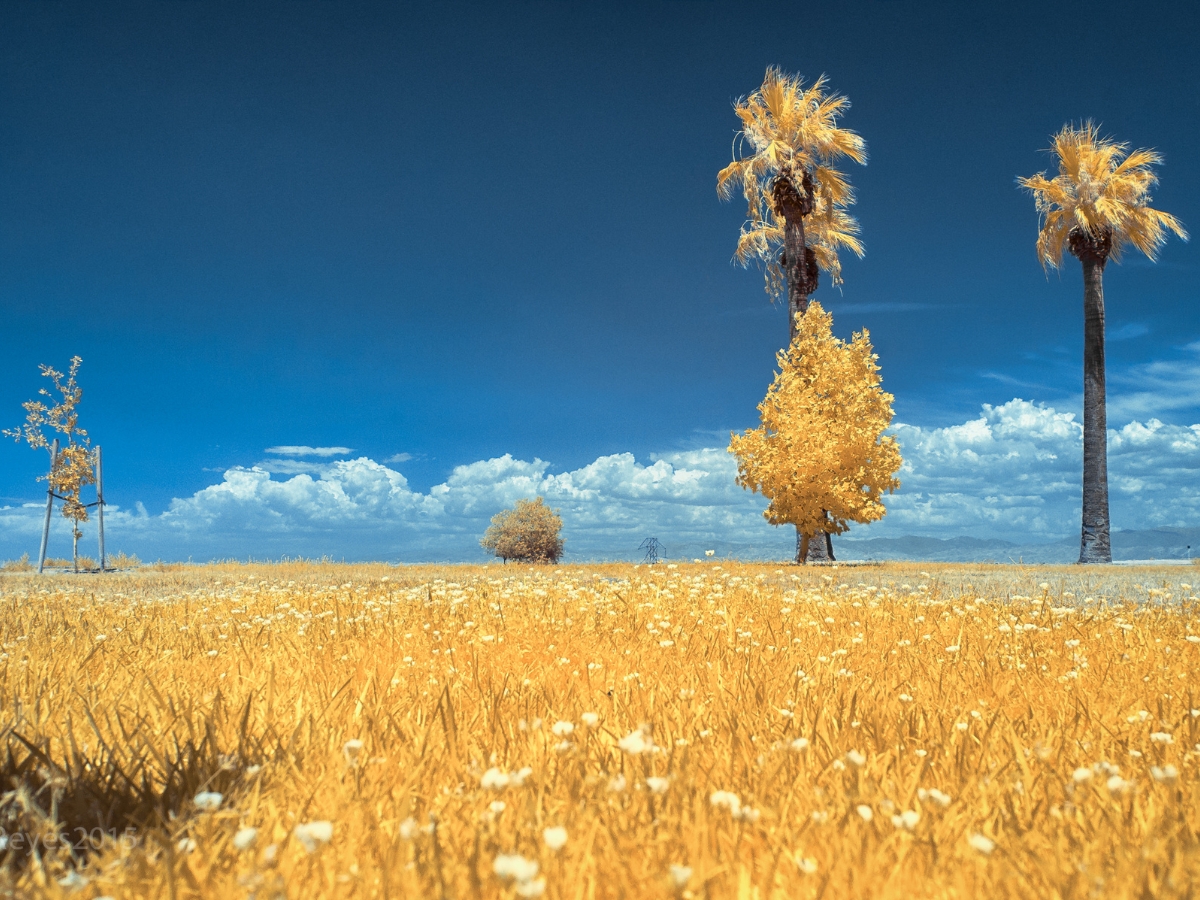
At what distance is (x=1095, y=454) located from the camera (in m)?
22.3

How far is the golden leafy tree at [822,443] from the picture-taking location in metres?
20.0

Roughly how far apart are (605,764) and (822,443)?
61.6 feet

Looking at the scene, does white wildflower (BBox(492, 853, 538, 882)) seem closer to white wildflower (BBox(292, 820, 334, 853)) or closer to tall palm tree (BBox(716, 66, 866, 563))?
white wildflower (BBox(292, 820, 334, 853))

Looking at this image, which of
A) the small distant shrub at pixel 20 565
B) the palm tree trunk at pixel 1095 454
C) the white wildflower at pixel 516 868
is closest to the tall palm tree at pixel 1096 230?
the palm tree trunk at pixel 1095 454

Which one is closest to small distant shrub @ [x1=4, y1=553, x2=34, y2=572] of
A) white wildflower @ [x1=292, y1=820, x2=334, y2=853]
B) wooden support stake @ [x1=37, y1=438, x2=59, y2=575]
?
wooden support stake @ [x1=37, y1=438, x2=59, y2=575]

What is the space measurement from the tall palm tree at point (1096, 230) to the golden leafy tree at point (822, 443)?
7.21m

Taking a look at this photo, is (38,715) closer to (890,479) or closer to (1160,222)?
(890,479)

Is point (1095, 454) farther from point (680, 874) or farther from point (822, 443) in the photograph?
point (680, 874)

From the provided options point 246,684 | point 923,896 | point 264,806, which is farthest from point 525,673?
point 923,896

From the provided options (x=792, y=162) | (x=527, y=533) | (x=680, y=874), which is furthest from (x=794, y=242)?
(x=680, y=874)

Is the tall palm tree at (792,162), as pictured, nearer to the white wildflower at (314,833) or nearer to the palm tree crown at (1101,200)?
the palm tree crown at (1101,200)

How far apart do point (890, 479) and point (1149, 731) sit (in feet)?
61.3

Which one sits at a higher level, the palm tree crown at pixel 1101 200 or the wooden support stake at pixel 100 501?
the palm tree crown at pixel 1101 200

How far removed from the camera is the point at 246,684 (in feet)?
12.8
